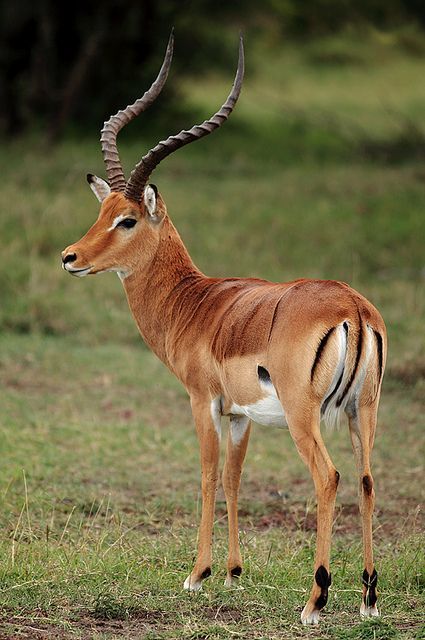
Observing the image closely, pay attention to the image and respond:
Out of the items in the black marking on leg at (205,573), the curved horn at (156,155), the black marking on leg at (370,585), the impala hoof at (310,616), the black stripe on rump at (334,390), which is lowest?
the black marking on leg at (205,573)

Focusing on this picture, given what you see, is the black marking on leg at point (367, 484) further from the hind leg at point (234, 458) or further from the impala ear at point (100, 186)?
the impala ear at point (100, 186)

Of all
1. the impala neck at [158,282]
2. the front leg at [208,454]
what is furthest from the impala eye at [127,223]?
the front leg at [208,454]

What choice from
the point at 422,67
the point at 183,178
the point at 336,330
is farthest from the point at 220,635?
the point at 422,67

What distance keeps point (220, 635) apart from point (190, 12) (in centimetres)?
1328

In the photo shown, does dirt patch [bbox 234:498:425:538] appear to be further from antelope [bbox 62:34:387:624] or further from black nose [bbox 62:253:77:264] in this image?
black nose [bbox 62:253:77:264]

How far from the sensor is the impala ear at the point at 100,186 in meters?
4.68

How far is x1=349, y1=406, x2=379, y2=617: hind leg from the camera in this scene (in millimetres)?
3574

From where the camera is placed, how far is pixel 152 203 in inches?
176

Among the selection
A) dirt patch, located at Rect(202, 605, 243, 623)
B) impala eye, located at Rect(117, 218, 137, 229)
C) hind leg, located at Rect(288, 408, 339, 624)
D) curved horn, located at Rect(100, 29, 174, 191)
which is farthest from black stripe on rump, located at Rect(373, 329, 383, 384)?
curved horn, located at Rect(100, 29, 174, 191)

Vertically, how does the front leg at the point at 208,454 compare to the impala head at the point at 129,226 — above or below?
below

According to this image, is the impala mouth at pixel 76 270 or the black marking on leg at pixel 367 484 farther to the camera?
the impala mouth at pixel 76 270

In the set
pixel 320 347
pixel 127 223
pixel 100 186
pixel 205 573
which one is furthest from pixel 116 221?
pixel 205 573

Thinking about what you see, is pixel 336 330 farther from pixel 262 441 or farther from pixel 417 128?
pixel 417 128

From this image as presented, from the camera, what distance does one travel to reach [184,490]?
545cm
